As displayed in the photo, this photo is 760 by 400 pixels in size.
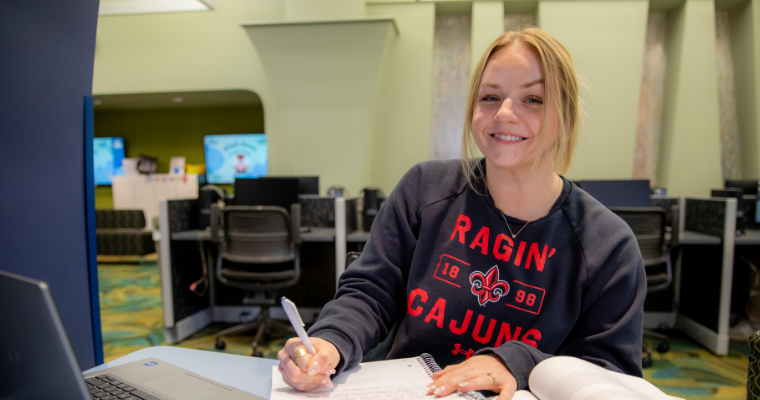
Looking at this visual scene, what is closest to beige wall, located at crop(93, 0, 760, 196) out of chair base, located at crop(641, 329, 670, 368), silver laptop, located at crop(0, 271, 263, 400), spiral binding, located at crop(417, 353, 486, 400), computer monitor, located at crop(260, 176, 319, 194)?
computer monitor, located at crop(260, 176, 319, 194)

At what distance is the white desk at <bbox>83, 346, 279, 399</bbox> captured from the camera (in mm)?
599

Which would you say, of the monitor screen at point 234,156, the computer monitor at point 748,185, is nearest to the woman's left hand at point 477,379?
the computer monitor at point 748,185

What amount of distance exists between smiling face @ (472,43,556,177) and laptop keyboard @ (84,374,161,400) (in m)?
0.68

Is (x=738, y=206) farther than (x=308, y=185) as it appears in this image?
No

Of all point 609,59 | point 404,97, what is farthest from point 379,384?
point 609,59

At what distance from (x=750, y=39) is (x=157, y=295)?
20.2 feet

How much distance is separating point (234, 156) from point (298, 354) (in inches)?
242

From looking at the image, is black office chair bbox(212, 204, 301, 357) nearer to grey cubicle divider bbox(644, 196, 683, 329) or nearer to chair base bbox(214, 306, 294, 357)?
chair base bbox(214, 306, 294, 357)

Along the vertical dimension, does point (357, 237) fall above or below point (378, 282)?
below

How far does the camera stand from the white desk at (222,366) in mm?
599

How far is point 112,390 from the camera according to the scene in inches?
20.8

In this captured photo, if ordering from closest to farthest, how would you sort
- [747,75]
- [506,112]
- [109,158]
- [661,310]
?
[506,112] < [661,310] < [747,75] < [109,158]

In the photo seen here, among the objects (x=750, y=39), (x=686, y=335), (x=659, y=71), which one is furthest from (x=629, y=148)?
(x=686, y=335)

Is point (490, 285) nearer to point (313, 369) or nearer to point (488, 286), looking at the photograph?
point (488, 286)
